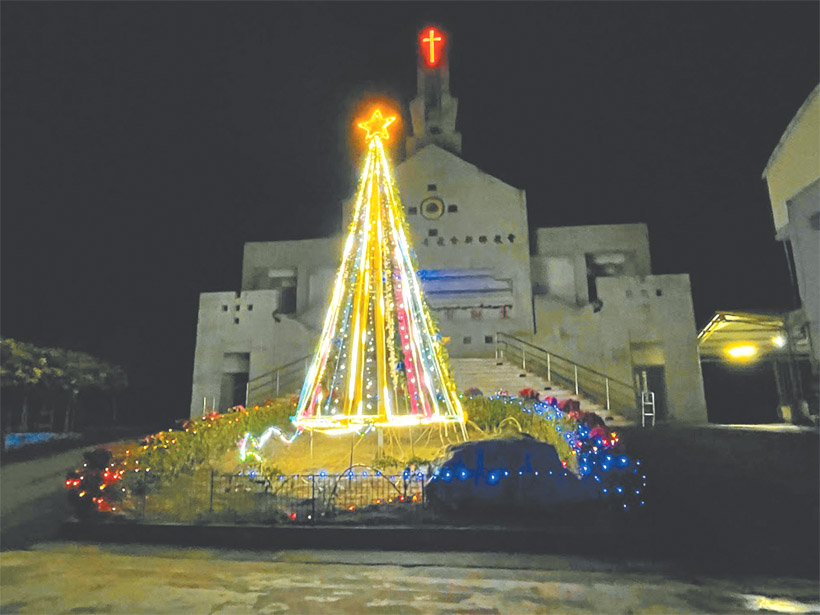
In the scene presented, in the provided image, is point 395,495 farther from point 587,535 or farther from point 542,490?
point 587,535

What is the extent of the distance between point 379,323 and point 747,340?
17797 mm

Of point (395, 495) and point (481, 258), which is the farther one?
point (481, 258)

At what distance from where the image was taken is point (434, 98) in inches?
1143

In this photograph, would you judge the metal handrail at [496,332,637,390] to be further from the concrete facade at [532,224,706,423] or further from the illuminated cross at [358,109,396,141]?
the illuminated cross at [358,109,396,141]

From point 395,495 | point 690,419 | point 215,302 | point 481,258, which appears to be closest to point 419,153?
→ point 481,258

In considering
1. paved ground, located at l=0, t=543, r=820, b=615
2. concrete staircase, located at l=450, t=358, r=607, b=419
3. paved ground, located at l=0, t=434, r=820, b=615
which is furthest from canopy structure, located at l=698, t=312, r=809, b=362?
paved ground, located at l=0, t=543, r=820, b=615

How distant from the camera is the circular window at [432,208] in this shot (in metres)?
24.2

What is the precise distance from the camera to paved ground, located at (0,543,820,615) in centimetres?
501

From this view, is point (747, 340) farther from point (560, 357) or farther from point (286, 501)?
point (286, 501)

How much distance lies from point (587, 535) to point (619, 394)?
15263 millimetres

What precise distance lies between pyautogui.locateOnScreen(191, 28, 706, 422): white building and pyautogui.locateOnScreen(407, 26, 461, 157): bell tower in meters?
4.44

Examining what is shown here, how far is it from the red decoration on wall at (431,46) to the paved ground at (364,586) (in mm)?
28557

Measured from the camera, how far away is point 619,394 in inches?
812

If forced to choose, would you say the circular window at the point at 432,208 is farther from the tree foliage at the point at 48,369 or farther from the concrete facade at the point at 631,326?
the tree foliage at the point at 48,369
